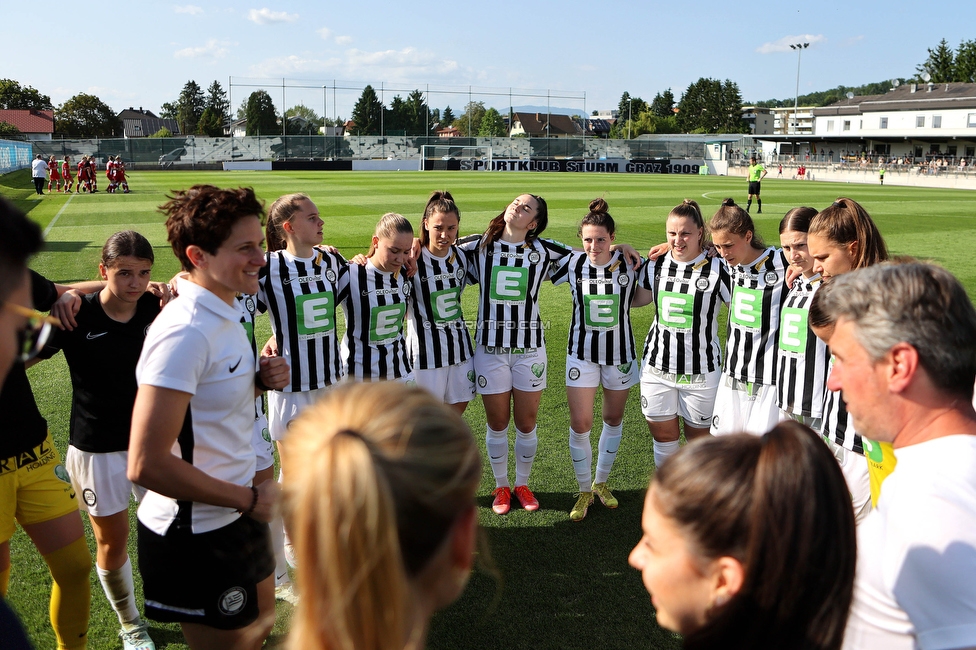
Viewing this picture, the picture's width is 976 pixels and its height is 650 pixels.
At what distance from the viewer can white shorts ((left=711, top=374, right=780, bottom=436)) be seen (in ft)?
14.5

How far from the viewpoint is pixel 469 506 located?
140 centimetres

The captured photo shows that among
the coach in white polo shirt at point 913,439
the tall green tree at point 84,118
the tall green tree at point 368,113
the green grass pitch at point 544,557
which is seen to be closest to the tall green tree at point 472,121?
the tall green tree at point 368,113

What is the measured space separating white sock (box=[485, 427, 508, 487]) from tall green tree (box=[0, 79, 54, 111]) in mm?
104575

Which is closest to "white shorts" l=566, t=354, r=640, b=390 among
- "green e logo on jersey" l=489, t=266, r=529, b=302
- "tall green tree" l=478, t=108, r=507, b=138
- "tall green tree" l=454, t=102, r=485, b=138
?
"green e logo on jersey" l=489, t=266, r=529, b=302

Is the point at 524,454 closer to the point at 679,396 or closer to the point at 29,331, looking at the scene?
the point at 679,396

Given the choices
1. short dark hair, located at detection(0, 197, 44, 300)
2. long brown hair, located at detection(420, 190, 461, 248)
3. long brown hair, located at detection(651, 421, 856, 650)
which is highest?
long brown hair, located at detection(420, 190, 461, 248)

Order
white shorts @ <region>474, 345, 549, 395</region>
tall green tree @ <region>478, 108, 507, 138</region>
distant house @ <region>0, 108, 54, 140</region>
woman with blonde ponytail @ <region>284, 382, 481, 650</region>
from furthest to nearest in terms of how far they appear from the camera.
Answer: tall green tree @ <region>478, 108, 507, 138</region>, distant house @ <region>0, 108, 54, 140</region>, white shorts @ <region>474, 345, 549, 395</region>, woman with blonde ponytail @ <region>284, 382, 481, 650</region>

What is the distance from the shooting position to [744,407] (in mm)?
4547

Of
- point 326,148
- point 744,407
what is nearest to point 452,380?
point 744,407

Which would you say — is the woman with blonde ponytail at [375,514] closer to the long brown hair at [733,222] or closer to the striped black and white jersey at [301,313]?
the striped black and white jersey at [301,313]

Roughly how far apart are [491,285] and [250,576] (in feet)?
9.77

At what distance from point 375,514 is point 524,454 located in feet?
13.3

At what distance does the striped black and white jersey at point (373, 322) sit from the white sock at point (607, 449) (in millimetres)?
1550

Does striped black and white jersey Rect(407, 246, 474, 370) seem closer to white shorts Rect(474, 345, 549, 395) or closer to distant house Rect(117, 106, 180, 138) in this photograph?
white shorts Rect(474, 345, 549, 395)
